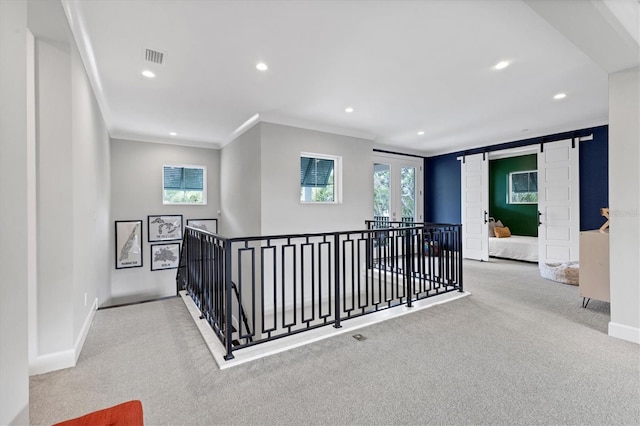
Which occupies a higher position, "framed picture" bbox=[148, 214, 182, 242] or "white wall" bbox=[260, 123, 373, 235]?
"white wall" bbox=[260, 123, 373, 235]

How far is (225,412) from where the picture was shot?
1610mm

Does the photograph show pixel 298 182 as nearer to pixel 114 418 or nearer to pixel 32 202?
pixel 32 202

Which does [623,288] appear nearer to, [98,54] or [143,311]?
[143,311]

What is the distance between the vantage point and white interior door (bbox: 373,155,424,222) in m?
6.95

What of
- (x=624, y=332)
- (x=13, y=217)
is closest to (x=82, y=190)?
(x=13, y=217)

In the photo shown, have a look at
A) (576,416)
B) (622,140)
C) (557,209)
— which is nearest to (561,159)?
(557,209)

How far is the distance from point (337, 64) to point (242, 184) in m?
2.92

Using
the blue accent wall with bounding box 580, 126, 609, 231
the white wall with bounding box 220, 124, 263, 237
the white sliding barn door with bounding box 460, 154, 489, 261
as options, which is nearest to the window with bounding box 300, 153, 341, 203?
the white wall with bounding box 220, 124, 263, 237

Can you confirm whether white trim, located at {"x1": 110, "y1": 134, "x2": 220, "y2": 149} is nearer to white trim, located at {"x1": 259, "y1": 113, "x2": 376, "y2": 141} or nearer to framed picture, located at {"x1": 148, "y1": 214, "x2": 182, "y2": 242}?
framed picture, located at {"x1": 148, "y1": 214, "x2": 182, "y2": 242}

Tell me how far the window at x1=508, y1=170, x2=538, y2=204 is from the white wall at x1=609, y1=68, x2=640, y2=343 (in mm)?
5590

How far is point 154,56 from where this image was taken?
8.83 feet

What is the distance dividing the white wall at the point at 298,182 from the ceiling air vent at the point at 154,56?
1.78m

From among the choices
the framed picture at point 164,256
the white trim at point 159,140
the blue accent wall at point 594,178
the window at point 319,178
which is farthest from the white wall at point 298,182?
the blue accent wall at point 594,178

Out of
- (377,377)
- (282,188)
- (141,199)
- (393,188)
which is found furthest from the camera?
(393,188)
